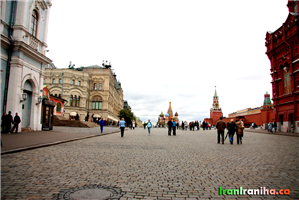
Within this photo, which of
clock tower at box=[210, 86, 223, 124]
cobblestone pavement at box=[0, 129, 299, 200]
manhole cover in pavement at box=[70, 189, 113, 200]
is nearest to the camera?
manhole cover in pavement at box=[70, 189, 113, 200]

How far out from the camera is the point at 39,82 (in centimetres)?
2072

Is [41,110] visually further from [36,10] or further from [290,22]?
[290,22]

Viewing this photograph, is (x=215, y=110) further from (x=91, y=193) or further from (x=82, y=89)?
(x=91, y=193)

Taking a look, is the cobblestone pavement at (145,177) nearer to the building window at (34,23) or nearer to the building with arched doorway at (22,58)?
the building with arched doorway at (22,58)

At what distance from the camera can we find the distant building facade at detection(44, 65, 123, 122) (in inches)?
2222

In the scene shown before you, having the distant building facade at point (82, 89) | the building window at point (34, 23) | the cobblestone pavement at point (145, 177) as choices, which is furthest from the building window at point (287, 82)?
the distant building facade at point (82, 89)

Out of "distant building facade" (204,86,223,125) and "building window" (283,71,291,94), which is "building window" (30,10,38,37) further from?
"distant building facade" (204,86,223,125)

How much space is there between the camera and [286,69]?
3231 cm

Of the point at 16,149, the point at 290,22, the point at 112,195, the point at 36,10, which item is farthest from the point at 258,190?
the point at 290,22

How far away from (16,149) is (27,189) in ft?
17.6

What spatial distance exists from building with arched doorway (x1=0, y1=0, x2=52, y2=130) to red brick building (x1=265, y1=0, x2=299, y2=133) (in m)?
30.2

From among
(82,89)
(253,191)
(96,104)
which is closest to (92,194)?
(253,191)

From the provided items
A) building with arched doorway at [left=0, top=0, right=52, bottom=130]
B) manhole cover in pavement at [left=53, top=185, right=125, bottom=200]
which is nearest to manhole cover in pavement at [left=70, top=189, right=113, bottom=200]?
manhole cover in pavement at [left=53, top=185, right=125, bottom=200]

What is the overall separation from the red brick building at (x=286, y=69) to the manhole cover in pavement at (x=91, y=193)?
3147 centimetres
